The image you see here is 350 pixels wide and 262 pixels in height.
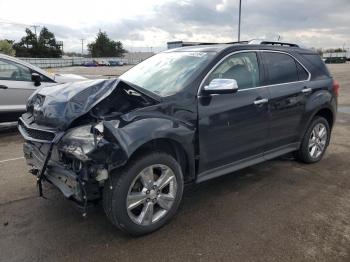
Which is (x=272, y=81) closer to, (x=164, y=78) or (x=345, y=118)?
(x=164, y=78)

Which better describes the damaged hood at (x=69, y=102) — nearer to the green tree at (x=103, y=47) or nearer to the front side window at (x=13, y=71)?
the front side window at (x=13, y=71)

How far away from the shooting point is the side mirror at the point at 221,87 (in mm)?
3863

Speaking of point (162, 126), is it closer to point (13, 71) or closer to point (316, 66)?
point (316, 66)

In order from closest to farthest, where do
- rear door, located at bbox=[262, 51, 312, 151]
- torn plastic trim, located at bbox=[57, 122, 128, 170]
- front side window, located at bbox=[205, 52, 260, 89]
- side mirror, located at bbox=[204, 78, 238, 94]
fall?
torn plastic trim, located at bbox=[57, 122, 128, 170], side mirror, located at bbox=[204, 78, 238, 94], front side window, located at bbox=[205, 52, 260, 89], rear door, located at bbox=[262, 51, 312, 151]

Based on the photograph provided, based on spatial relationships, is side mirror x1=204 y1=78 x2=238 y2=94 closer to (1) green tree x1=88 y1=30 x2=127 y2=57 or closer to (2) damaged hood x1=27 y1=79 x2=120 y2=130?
(2) damaged hood x1=27 y1=79 x2=120 y2=130

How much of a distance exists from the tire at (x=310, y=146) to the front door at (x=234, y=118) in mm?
1084

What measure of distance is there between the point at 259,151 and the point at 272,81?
2.99 feet

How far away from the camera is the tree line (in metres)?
101

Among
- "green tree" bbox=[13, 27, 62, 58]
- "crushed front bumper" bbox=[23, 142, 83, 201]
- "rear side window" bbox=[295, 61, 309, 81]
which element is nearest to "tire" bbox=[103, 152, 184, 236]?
"crushed front bumper" bbox=[23, 142, 83, 201]

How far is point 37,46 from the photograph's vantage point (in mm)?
101750

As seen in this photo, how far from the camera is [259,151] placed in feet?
15.6

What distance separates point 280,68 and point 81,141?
298 centimetres

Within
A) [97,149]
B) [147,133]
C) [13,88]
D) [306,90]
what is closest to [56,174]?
[97,149]

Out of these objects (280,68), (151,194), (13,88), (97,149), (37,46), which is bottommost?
(151,194)
